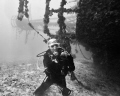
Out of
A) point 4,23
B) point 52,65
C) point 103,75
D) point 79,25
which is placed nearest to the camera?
point 52,65

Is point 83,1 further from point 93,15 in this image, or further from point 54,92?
point 54,92

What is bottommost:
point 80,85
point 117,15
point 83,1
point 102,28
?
point 80,85

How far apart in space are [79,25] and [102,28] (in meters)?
1.62

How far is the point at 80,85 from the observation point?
20.8 feet

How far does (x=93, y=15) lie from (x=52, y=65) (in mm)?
3636

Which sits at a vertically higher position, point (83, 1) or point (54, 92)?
point (83, 1)

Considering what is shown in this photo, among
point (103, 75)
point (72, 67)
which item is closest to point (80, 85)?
point (103, 75)

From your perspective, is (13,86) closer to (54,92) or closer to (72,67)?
(54,92)

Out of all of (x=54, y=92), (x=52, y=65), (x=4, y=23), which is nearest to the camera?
(x=52, y=65)

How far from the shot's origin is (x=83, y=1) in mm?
6293

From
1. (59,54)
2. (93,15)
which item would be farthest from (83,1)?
(59,54)

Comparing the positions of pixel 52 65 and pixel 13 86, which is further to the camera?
pixel 13 86

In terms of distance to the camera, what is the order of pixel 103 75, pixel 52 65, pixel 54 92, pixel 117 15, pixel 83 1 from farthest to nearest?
pixel 103 75 → pixel 83 1 → pixel 54 92 → pixel 117 15 → pixel 52 65

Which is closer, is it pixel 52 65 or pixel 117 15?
pixel 52 65
